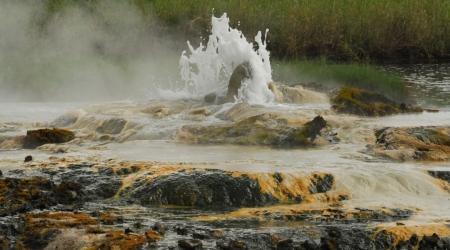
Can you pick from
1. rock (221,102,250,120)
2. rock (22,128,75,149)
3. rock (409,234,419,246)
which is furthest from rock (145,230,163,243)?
rock (221,102,250,120)

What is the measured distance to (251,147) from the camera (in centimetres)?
1068

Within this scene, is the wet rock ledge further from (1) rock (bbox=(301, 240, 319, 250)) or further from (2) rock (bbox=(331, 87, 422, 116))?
(2) rock (bbox=(331, 87, 422, 116))

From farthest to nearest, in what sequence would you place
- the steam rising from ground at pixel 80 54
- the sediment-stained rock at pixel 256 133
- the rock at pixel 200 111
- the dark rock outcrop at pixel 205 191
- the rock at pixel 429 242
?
the steam rising from ground at pixel 80 54 → the rock at pixel 200 111 → the sediment-stained rock at pixel 256 133 → the dark rock outcrop at pixel 205 191 → the rock at pixel 429 242

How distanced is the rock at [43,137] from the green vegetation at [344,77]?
669 cm

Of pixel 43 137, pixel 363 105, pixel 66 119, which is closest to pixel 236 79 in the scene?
pixel 363 105

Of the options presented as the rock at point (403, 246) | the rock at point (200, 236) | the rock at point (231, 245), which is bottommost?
the rock at point (403, 246)

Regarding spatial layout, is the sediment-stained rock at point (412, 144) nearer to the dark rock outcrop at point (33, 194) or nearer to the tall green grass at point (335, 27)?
the dark rock outcrop at point (33, 194)

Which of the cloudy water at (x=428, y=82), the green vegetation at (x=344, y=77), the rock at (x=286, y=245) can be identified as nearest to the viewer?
the rock at (x=286, y=245)

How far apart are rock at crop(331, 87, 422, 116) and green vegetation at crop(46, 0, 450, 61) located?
6.43m

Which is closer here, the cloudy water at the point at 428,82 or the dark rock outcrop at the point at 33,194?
the dark rock outcrop at the point at 33,194

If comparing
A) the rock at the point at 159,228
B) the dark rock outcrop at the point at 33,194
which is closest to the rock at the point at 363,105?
the dark rock outcrop at the point at 33,194

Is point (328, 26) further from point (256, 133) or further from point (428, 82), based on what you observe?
point (256, 133)

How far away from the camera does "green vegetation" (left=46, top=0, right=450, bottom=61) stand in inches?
809

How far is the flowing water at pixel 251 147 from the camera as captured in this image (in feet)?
27.1
